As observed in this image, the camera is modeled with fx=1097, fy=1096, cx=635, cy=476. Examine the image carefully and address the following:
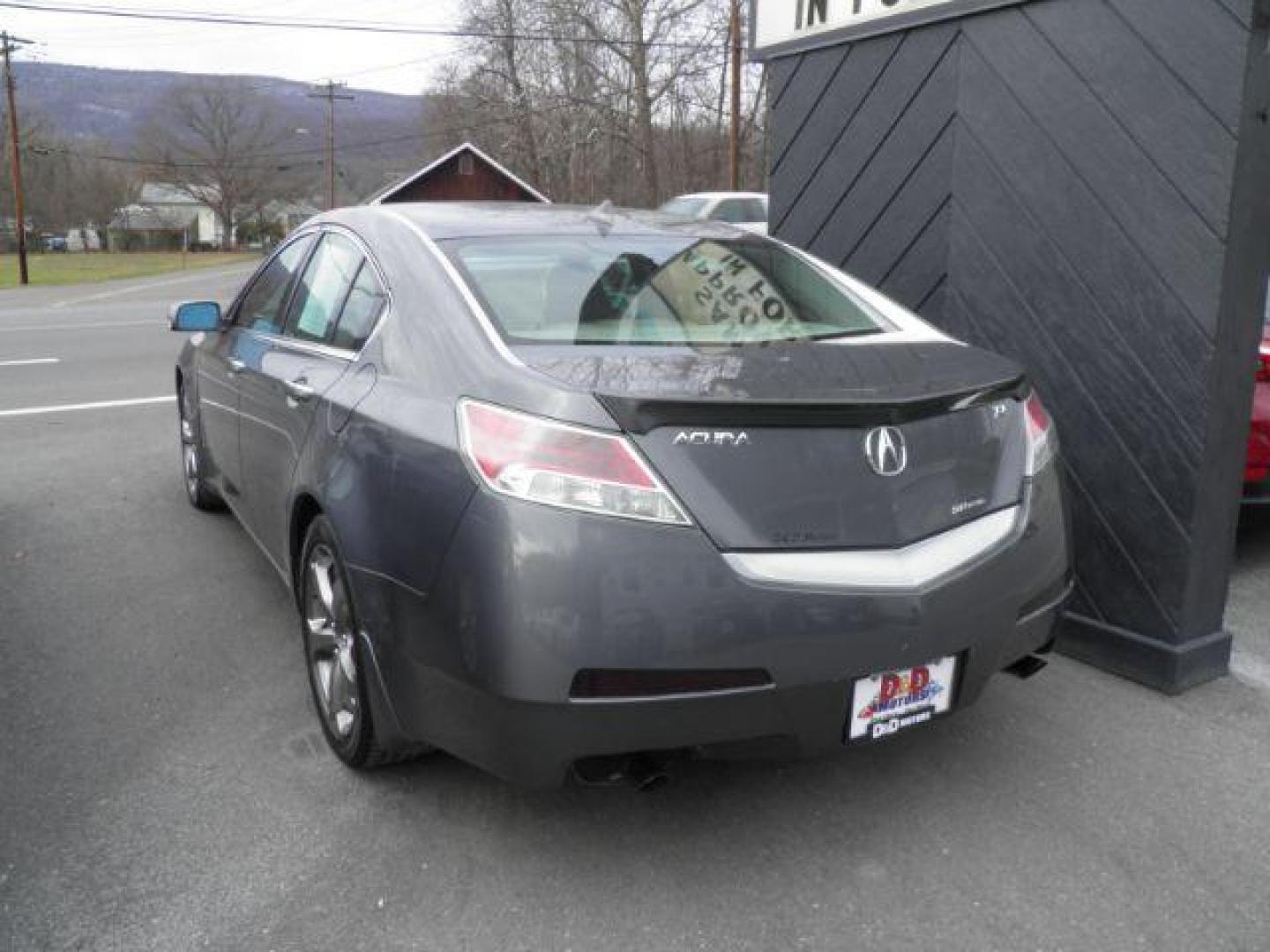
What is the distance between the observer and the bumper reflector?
2.22 m

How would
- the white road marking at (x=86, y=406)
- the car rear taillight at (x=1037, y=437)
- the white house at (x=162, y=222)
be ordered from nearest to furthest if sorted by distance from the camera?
1. the car rear taillight at (x=1037, y=437)
2. the white road marking at (x=86, y=406)
3. the white house at (x=162, y=222)

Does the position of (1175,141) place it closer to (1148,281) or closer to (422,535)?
(1148,281)

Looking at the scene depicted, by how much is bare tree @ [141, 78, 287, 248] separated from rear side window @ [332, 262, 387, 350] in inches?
4051

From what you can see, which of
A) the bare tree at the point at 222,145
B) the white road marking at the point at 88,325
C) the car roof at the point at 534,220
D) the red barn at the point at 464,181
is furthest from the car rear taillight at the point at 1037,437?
the bare tree at the point at 222,145

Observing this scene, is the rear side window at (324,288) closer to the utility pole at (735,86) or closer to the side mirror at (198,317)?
the side mirror at (198,317)

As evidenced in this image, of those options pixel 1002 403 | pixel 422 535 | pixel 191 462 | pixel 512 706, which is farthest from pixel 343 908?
pixel 191 462

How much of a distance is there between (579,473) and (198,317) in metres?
3.02

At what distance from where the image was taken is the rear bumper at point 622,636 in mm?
2197

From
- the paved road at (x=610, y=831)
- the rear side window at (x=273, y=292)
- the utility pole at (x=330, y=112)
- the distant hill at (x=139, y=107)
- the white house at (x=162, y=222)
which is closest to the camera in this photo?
the paved road at (x=610, y=831)

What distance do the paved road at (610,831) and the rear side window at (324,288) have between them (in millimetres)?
1172

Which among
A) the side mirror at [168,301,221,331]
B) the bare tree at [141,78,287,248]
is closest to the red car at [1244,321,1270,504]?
the side mirror at [168,301,221,331]

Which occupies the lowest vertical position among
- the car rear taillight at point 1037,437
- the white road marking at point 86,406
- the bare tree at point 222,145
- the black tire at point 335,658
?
the white road marking at point 86,406

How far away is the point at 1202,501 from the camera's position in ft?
11.3

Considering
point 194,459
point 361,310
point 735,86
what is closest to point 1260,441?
point 361,310
